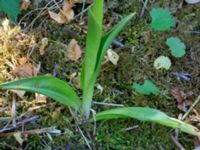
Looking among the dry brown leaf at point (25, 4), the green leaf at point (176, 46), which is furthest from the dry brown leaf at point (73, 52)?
the green leaf at point (176, 46)

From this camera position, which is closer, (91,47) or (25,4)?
(91,47)

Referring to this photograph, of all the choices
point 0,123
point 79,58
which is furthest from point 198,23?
point 0,123

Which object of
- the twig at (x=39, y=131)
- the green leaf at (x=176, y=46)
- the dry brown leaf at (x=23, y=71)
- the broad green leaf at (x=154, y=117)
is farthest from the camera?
the green leaf at (x=176, y=46)

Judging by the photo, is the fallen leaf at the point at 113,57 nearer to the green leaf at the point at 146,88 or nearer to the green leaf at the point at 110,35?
the green leaf at the point at 146,88

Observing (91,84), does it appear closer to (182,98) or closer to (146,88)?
(146,88)

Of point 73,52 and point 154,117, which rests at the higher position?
point 73,52

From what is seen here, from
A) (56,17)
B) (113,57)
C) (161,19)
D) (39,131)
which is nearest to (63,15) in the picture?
(56,17)

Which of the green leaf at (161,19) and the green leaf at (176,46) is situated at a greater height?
the green leaf at (161,19)
